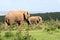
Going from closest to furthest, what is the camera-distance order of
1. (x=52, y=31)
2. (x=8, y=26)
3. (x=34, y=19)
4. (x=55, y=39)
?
(x=55, y=39) < (x=52, y=31) < (x=8, y=26) < (x=34, y=19)

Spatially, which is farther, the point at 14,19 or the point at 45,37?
the point at 14,19

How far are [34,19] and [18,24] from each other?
10.7 meters

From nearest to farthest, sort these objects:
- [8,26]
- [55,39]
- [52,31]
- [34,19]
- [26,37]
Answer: [26,37] → [55,39] → [52,31] → [8,26] → [34,19]

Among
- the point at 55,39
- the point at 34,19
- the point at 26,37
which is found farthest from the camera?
the point at 34,19

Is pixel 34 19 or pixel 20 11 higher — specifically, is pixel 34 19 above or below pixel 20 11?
below

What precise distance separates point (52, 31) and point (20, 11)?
260 centimetres

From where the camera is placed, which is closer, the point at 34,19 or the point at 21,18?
the point at 21,18

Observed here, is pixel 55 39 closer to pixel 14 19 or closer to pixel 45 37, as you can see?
pixel 45 37

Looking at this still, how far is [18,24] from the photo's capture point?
13.3 metres

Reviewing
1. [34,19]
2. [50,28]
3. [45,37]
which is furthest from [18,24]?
[34,19]

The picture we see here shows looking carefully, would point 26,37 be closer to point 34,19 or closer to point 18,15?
point 18,15

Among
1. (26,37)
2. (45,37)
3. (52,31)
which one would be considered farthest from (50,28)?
(26,37)

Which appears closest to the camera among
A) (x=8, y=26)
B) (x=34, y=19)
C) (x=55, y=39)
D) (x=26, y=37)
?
(x=26, y=37)

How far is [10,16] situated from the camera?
13.1m
